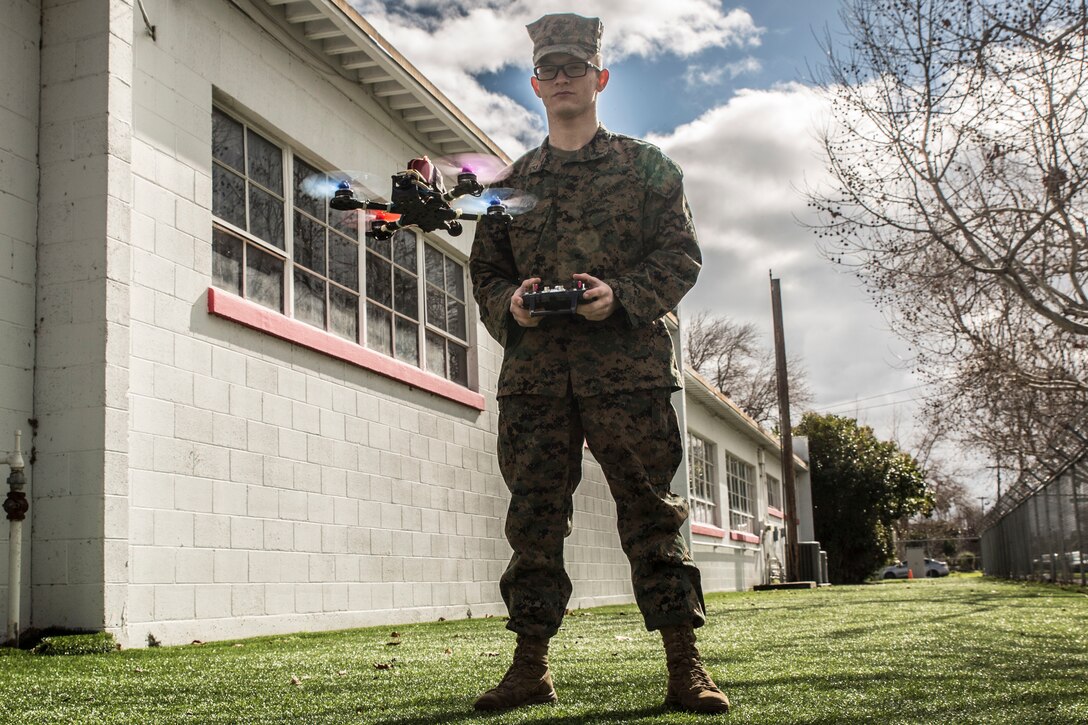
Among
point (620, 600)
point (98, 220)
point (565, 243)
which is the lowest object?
point (620, 600)

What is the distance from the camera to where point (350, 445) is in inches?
321

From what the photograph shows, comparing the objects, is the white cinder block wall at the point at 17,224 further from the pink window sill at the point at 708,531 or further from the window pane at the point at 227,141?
the pink window sill at the point at 708,531

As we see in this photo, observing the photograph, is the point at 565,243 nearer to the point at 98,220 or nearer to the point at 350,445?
the point at 98,220

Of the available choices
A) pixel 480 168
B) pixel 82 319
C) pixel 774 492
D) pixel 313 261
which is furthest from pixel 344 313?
pixel 774 492

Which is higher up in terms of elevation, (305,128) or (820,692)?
(305,128)

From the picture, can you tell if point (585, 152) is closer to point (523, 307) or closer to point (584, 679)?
point (523, 307)

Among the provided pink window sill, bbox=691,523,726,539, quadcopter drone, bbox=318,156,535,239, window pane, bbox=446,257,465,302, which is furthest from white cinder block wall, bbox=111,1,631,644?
pink window sill, bbox=691,523,726,539

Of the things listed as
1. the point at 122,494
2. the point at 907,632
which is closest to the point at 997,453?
the point at 907,632

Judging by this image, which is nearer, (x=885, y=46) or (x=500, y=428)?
(x=500, y=428)

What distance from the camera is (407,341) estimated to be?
9688mm

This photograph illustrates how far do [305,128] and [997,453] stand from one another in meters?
22.7

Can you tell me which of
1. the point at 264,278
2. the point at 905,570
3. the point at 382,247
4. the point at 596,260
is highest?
the point at 382,247

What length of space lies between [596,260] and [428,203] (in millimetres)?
553

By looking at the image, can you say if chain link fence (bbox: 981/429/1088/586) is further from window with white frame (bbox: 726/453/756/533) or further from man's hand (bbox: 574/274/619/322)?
man's hand (bbox: 574/274/619/322)
